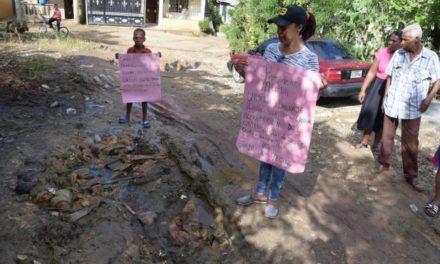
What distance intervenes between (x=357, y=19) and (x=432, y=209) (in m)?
8.74

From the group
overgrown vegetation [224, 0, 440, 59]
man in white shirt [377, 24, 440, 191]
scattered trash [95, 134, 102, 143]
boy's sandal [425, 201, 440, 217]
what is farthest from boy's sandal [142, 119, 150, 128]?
overgrown vegetation [224, 0, 440, 59]

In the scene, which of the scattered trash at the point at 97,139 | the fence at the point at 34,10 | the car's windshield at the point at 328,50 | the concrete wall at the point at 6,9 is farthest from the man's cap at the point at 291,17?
the concrete wall at the point at 6,9

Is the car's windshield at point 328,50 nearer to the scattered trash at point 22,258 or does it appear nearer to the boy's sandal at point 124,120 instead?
the boy's sandal at point 124,120

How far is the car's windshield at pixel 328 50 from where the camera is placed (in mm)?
8250

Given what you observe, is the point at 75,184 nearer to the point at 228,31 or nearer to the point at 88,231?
the point at 88,231

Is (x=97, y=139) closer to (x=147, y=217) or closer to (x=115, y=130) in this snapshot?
(x=115, y=130)

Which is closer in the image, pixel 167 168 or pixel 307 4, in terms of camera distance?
pixel 167 168

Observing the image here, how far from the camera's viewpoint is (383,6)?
34.6 ft

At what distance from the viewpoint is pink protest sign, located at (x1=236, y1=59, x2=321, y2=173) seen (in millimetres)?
3072

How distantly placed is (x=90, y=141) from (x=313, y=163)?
3.06 m

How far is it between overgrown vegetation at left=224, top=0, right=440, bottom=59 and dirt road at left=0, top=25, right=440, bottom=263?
3681 mm

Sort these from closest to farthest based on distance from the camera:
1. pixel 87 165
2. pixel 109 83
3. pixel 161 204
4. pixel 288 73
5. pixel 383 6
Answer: pixel 288 73 → pixel 161 204 → pixel 87 165 → pixel 109 83 → pixel 383 6

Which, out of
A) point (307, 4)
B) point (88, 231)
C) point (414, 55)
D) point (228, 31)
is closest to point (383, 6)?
point (307, 4)

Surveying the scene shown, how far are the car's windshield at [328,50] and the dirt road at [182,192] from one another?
1.59m
